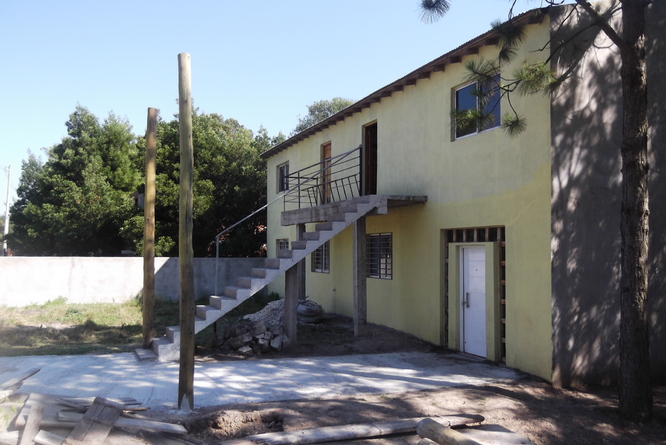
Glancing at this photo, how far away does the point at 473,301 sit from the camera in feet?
31.2

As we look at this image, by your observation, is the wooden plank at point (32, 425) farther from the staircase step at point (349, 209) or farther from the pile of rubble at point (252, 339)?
the staircase step at point (349, 209)

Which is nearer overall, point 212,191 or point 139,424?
point 139,424

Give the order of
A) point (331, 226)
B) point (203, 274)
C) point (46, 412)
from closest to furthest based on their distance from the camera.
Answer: point (46, 412) < point (331, 226) < point (203, 274)

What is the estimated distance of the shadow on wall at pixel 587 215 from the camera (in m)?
7.79

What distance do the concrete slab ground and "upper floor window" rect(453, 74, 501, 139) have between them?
3791 mm

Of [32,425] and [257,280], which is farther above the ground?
[257,280]

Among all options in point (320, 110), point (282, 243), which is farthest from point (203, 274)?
point (320, 110)

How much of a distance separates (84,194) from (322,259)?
12.1m

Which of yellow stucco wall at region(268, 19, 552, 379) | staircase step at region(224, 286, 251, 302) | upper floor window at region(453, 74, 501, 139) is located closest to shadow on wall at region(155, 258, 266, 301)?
yellow stucco wall at region(268, 19, 552, 379)

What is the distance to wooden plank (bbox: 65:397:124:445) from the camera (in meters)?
4.84

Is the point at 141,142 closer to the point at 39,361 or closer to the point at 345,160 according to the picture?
the point at 345,160

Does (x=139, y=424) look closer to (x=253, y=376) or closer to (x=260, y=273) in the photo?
(x=253, y=376)

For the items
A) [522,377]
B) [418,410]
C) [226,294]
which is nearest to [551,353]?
[522,377]

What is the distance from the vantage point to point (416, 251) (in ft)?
36.6
